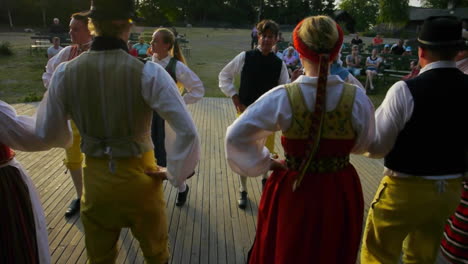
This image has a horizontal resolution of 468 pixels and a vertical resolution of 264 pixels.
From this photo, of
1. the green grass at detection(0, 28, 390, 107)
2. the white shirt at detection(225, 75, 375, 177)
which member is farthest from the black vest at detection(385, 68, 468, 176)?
the green grass at detection(0, 28, 390, 107)

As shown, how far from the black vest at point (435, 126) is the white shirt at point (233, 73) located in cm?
182

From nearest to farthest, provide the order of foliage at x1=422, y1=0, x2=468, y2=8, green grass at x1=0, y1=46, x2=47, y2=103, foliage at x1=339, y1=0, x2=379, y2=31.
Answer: green grass at x1=0, y1=46, x2=47, y2=103, foliage at x1=422, y1=0, x2=468, y2=8, foliage at x1=339, y1=0, x2=379, y2=31

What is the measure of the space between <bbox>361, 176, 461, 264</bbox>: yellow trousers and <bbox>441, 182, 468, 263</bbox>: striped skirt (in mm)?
659

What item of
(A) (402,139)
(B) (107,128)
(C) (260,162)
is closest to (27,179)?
(B) (107,128)

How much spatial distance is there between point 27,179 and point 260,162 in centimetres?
126

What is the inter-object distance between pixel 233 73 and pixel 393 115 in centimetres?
209

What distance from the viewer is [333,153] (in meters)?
1.66

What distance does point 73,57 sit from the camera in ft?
9.80

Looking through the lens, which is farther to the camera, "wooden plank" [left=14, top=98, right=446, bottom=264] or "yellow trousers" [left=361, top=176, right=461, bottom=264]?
"wooden plank" [left=14, top=98, right=446, bottom=264]

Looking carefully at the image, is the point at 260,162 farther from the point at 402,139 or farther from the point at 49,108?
the point at 49,108

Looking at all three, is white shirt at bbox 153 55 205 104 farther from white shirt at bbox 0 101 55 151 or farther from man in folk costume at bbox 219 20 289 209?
white shirt at bbox 0 101 55 151

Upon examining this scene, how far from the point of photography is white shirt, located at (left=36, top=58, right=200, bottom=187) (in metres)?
1.60

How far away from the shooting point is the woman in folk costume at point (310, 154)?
5.15ft

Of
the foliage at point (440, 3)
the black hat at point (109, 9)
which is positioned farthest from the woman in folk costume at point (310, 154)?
the foliage at point (440, 3)
